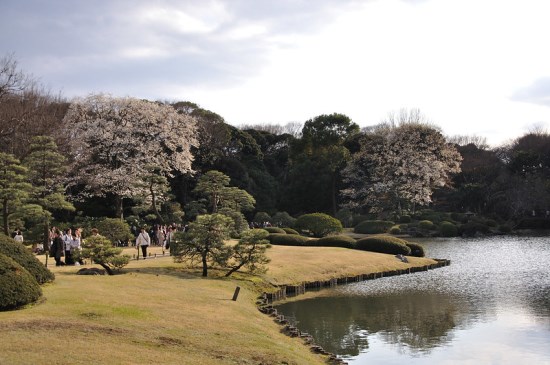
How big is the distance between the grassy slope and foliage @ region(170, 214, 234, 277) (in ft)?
6.47

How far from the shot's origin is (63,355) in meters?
10.3

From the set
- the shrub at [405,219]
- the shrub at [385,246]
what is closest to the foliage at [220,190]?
the shrub at [385,246]

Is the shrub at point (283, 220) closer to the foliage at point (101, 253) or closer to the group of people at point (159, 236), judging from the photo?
the group of people at point (159, 236)

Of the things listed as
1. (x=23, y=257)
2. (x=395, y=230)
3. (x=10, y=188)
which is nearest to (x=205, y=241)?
(x=23, y=257)

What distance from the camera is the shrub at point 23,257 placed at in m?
16.0

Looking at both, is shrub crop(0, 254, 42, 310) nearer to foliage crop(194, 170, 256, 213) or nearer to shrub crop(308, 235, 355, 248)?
shrub crop(308, 235, 355, 248)

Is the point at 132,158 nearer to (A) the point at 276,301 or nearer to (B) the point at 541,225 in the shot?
(A) the point at 276,301

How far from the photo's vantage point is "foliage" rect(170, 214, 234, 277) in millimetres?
24734

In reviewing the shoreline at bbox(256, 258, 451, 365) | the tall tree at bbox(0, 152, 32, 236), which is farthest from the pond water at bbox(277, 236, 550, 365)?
the tall tree at bbox(0, 152, 32, 236)

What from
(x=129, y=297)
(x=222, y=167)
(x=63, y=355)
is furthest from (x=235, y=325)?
(x=222, y=167)

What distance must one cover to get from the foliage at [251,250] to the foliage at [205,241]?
25.9 inches

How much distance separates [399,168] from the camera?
6381cm

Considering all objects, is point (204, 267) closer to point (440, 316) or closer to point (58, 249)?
point (58, 249)

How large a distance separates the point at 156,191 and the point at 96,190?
4.68 metres
